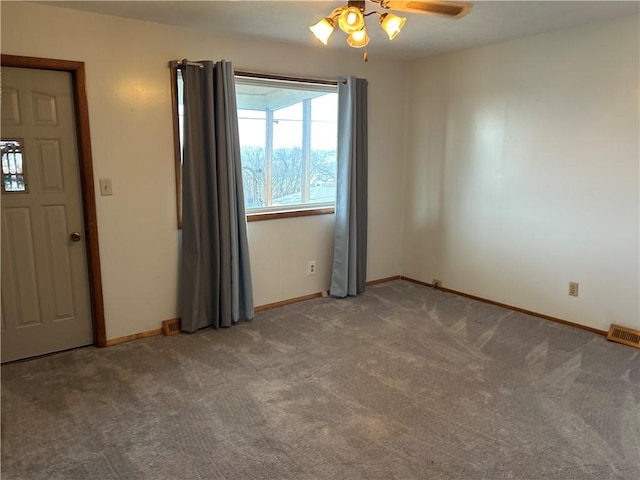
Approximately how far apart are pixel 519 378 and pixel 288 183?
2.41 metres

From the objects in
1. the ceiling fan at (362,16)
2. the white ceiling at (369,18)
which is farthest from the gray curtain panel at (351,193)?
the ceiling fan at (362,16)

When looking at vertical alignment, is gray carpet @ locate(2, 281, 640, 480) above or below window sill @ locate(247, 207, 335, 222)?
below

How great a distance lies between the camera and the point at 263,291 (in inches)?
161

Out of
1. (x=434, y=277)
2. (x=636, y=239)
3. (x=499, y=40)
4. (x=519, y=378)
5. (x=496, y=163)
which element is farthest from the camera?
(x=434, y=277)

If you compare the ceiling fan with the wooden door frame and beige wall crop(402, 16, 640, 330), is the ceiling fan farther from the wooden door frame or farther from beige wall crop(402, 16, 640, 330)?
the wooden door frame

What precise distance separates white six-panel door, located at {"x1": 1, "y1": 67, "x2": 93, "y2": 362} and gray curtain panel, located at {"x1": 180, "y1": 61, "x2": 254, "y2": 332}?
725 millimetres

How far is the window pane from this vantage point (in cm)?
386

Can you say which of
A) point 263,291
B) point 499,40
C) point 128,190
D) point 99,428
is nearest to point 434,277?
point 263,291

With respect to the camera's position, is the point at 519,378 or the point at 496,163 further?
the point at 496,163

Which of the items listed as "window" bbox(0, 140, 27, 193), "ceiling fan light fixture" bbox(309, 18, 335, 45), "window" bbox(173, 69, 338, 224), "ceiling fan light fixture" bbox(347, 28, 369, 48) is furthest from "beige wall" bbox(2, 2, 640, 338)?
"ceiling fan light fixture" bbox(347, 28, 369, 48)

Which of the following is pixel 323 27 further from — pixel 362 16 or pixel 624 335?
pixel 624 335

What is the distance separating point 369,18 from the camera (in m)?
3.13

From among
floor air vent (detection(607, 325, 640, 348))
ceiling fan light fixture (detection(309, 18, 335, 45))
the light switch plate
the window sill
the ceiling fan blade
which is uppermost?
the ceiling fan blade

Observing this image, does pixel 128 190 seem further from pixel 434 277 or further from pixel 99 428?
pixel 434 277
